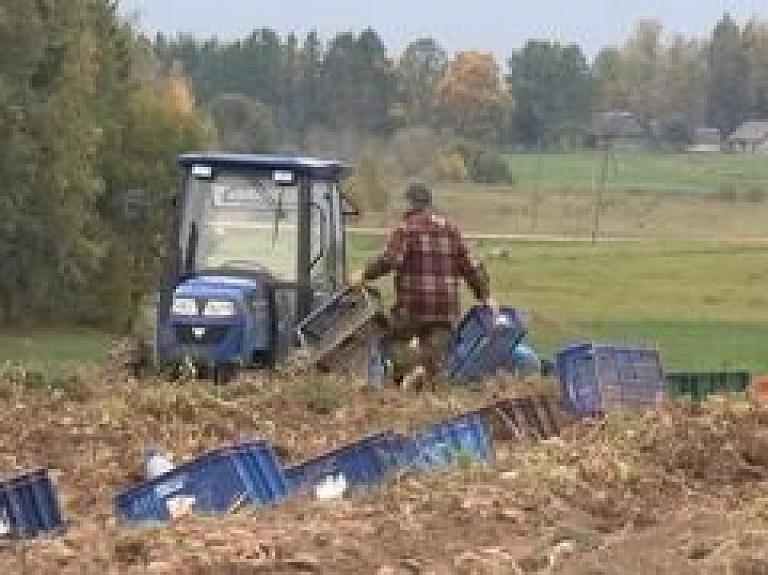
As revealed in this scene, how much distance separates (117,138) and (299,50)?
107316mm

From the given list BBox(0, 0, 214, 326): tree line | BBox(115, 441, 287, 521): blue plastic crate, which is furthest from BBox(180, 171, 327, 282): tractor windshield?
BBox(0, 0, 214, 326): tree line

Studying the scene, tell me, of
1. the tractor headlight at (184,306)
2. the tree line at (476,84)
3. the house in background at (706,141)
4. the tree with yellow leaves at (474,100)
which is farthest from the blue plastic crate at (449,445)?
the house in background at (706,141)

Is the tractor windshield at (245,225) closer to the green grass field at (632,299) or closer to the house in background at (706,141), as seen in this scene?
the green grass field at (632,299)

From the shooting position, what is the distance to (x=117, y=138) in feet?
196

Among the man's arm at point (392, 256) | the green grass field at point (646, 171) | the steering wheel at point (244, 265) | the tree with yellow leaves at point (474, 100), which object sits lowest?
the green grass field at point (646, 171)

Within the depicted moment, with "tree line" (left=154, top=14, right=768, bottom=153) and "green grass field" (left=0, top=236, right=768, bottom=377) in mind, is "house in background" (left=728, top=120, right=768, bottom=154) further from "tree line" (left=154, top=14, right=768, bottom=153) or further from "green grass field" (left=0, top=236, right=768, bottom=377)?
"green grass field" (left=0, top=236, right=768, bottom=377)

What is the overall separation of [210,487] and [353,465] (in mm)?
→ 1269

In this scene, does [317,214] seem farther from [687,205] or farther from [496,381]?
[687,205]

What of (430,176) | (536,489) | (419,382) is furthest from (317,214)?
(430,176)

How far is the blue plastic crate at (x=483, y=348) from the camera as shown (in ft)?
51.2

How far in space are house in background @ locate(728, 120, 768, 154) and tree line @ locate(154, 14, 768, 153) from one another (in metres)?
2.25

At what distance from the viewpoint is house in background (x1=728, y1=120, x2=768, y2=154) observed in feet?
526

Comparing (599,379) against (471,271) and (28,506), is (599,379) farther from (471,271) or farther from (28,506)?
(28,506)

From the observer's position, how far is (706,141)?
16225cm
